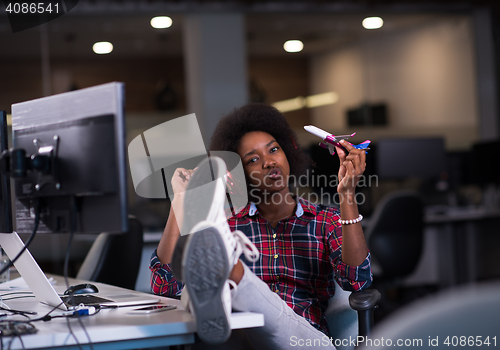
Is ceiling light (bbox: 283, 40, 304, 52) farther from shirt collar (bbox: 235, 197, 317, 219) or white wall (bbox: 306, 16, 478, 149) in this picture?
shirt collar (bbox: 235, 197, 317, 219)

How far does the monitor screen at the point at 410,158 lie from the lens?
443 centimetres

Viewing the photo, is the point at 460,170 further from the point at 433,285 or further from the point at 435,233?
the point at 433,285

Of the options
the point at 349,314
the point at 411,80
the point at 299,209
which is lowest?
the point at 349,314

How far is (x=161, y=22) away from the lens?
16.9 feet

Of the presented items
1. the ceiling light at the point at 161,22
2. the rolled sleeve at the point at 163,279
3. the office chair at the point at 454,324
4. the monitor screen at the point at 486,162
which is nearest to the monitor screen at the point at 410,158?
the monitor screen at the point at 486,162

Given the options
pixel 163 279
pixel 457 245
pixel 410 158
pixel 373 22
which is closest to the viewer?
pixel 163 279

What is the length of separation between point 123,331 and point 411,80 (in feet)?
17.7

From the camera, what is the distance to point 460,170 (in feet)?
15.7

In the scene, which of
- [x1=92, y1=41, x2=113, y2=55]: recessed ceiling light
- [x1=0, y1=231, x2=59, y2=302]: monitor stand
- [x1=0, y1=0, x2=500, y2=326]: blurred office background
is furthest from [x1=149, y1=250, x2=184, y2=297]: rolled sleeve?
[x1=92, y1=41, x2=113, y2=55]: recessed ceiling light

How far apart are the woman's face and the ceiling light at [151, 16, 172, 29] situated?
3.74 m

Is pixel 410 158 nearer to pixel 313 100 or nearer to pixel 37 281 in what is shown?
pixel 313 100

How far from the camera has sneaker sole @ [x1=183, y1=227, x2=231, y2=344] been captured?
101 centimetres

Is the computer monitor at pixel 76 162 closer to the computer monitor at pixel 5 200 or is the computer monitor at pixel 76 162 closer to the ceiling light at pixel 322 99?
the computer monitor at pixel 5 200

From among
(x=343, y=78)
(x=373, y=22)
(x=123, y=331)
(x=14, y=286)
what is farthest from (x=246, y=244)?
(x=373, y=22)
